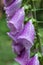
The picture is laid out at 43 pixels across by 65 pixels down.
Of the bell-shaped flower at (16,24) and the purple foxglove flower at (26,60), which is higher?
the bell-shaped flower at (16,24)

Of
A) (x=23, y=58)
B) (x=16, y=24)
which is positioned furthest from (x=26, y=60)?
(x=16, y=24)

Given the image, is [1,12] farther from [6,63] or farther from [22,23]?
[22,23]

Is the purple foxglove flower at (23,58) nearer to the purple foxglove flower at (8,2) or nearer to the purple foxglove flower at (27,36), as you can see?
the purple foxglove flower at (27,36)

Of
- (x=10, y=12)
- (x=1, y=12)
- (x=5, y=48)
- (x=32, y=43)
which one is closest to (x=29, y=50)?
(x=32, y=43)

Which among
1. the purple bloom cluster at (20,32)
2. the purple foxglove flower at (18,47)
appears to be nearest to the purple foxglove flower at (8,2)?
the purple bloom cluster at (20,32)

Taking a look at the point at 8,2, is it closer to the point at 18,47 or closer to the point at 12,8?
Result: the point at 12,8

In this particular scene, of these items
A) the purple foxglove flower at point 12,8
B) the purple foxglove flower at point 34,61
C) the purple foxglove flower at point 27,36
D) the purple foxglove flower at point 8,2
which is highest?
the purple foxglove flower at point 8,2

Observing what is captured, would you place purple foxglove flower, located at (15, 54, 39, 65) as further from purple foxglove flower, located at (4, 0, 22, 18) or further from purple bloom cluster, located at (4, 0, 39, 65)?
purple foxglove flower, located at (4, 0, 22, 18)
